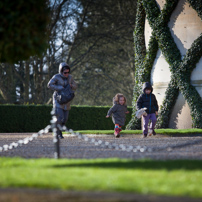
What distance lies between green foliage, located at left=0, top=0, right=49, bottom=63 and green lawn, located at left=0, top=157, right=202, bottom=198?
1.74 meters

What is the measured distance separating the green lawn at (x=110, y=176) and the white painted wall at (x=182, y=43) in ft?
33.6

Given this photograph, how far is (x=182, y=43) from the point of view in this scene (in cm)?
1680

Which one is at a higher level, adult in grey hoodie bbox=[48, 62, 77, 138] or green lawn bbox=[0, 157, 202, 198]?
adult in grey hoodie bbox=[48, 62, 77, 138]

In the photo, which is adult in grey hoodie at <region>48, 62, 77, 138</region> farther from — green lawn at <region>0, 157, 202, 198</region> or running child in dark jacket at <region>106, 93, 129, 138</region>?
green lawn at <region>0, 157, 202, 198</region>

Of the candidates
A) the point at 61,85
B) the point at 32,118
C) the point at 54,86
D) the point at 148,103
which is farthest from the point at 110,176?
the point at 32,118

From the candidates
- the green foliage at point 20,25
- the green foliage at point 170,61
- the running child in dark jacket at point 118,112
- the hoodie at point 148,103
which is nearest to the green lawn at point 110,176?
the green foliage at point 20,25

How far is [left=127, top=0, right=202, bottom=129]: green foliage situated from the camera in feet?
53.3

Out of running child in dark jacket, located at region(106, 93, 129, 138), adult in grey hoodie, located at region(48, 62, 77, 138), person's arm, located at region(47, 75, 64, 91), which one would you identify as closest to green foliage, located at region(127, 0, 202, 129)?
running child in dark jacket, located at region(106, 93, 129, 138)

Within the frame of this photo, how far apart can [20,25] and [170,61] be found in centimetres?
1090

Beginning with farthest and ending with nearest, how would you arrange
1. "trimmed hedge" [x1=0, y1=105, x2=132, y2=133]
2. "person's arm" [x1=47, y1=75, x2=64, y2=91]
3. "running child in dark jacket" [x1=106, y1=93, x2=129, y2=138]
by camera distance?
"trimmed hedge" [x1=0, y1=105, x2=132, y2=133], "running child in dark jacket" [x1=106, y1=93, x2=129, y2=138], "person's arm" [x1=47, y1=75, x2=64, y2=91]

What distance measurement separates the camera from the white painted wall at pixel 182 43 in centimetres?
1652

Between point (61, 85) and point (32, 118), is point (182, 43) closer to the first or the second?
point (61, 85)

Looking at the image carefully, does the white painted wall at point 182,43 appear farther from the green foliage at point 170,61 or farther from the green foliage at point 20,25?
the green foliage at point 20,25

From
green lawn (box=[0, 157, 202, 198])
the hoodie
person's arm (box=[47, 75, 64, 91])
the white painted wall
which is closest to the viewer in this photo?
green lawn (box=[0, 157, 202, 198])
